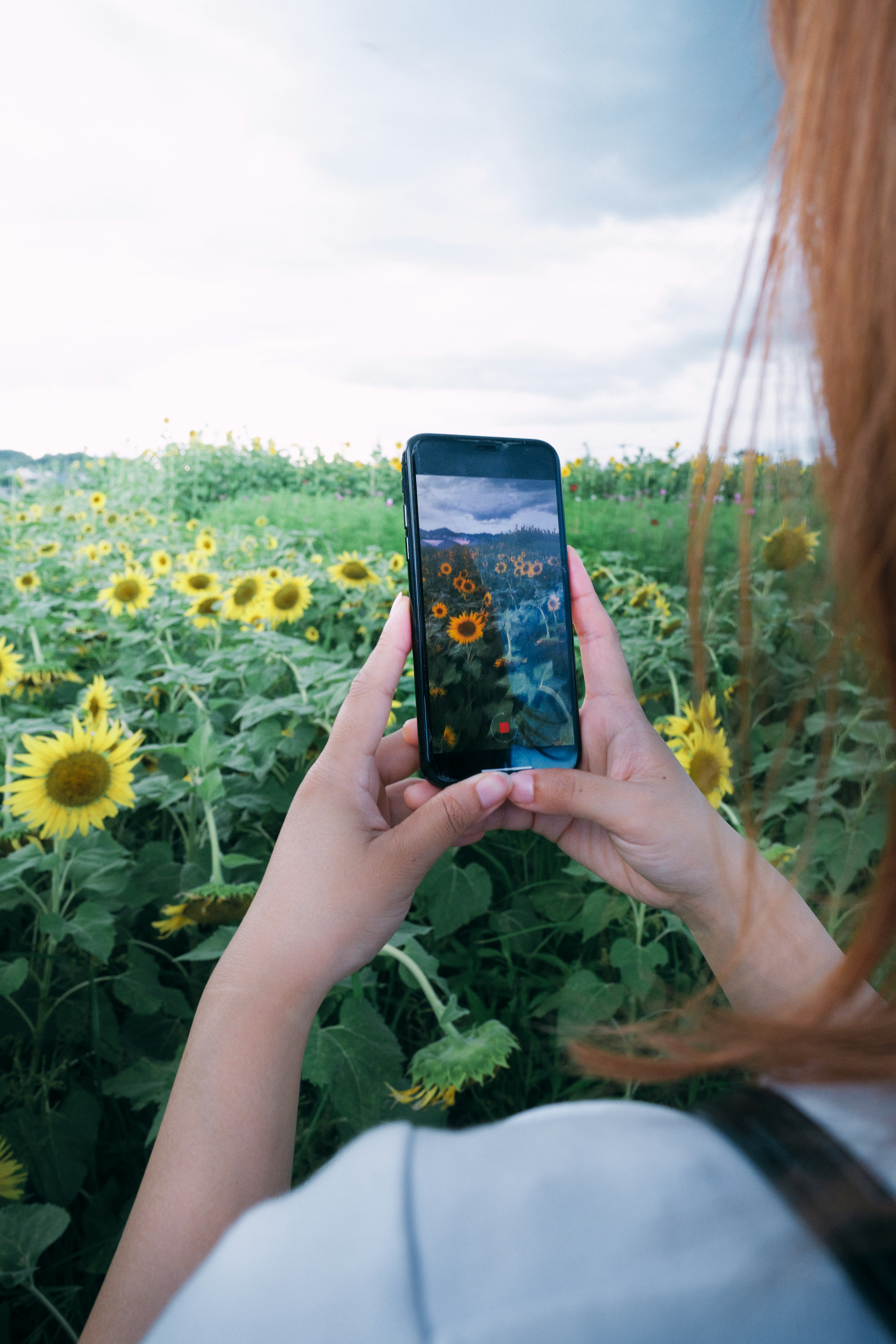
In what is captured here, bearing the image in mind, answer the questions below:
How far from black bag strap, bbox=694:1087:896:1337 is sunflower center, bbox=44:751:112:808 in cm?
94

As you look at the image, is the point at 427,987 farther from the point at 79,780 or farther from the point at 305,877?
the point at 79,780

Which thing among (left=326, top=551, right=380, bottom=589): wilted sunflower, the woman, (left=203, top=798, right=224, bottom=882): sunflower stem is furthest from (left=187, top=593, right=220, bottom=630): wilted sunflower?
the woman

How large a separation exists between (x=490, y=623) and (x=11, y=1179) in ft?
2.32

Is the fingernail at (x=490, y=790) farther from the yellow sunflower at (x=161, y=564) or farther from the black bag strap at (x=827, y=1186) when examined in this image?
the yellow sunflower at (x=161, y=564)

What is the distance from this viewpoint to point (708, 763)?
3.34ft

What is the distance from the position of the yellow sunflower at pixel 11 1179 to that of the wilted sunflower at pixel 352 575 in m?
1.22

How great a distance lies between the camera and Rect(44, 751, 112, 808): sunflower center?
1009 millimetres

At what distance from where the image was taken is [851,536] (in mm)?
256

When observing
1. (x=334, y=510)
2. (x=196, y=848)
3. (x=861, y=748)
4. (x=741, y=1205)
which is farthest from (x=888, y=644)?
(x=334, y=510)

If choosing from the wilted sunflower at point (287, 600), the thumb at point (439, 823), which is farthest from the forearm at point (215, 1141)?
the wilted sunflower at point (287, 600)

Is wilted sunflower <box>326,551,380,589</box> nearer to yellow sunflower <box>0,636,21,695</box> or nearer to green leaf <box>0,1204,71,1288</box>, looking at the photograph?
yellow sunflower <box>0,636,21,695</box>

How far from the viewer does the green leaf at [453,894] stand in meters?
1.02

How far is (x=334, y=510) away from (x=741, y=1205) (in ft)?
13.0

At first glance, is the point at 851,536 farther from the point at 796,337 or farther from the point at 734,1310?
the point at 734,1310
